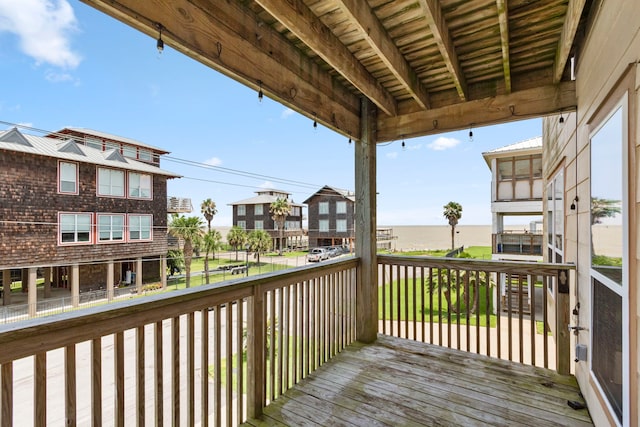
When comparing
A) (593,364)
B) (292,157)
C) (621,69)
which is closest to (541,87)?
(621,69)

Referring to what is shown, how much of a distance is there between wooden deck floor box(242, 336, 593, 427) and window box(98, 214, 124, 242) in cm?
140

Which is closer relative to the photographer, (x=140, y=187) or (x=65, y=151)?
(x=65, y=151)

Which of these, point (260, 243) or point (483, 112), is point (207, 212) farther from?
point (483, 112)

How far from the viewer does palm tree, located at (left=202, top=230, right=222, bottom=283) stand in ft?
7.76

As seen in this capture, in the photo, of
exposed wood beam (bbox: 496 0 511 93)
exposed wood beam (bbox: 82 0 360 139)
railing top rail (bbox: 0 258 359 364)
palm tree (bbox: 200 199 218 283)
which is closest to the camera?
railing top rail (bbox: 0 258 359 364)

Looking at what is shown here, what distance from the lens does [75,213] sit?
1.58 metres

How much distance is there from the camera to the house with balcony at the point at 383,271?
1338 mm

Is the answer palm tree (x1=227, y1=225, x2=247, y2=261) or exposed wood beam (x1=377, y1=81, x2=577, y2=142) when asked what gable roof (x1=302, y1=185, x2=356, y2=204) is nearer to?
exposed wood beam (x1=377, y1=81, x2=577, y2=142)

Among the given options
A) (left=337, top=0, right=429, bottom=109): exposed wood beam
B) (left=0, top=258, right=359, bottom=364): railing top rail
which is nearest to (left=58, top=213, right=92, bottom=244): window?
Answer: (left=0, top=258, right=359, bottom=364): railing top rail

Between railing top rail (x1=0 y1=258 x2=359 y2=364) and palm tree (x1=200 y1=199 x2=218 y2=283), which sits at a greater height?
palm tree (x1=200 y1=199 x2=218 y2=283)

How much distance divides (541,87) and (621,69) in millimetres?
1258

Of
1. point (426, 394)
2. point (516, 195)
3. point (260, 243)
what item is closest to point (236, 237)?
point (260, 243)

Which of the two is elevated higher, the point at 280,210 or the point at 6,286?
the point at 280,210

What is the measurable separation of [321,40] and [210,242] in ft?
5.71
